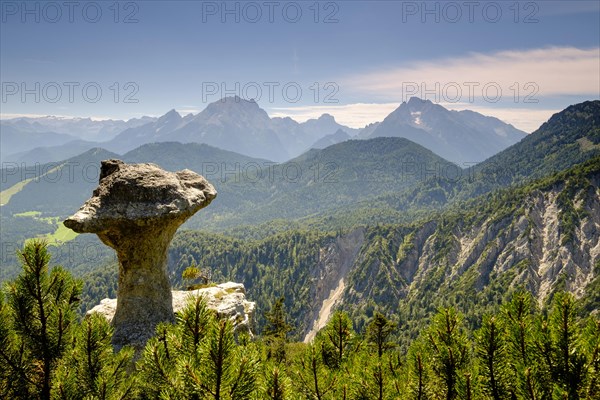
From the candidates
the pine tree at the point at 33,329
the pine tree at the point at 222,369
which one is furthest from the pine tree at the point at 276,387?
the pine tree at the point at 33,329

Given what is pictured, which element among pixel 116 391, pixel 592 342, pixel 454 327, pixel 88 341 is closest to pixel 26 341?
pixel 88 341

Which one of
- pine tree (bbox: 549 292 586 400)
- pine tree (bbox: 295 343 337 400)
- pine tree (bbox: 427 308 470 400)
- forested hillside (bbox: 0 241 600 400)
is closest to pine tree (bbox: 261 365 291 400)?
forested hillside (bbox: 0 241 600 400)

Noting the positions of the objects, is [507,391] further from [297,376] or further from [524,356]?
[297,376]

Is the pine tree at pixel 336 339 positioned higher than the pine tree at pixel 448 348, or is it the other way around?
the pine tree at pixel 448 348

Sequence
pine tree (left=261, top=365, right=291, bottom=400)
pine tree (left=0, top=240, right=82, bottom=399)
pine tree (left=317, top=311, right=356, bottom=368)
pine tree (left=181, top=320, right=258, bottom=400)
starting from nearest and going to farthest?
pine tree (left=181, top=320, right=258, bottom=400), pine tree (left=261, top=365, right=291, bottom=400), pine tree (left=0, top=240, right=82, bottom=399), pine tree (left=317, top=311, right=356, bottom=368)

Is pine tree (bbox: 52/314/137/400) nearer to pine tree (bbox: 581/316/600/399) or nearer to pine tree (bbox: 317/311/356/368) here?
pine tree (bbox: 317/311/356/368)

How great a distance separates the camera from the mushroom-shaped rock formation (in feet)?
54.2

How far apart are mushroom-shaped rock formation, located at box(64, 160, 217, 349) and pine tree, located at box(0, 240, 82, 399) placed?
7.77m

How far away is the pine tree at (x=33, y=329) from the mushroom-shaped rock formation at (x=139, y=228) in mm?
7773

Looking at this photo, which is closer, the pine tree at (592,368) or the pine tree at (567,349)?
the pine tree at (592,368)

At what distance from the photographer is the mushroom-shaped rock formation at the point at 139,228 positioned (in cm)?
1653

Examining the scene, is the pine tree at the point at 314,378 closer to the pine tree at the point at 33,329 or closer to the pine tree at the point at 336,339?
the pine tree at the point at 336,339

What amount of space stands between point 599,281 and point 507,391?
18642cm

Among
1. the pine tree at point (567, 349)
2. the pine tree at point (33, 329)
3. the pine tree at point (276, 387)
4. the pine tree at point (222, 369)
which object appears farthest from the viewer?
the pine tree at point (33, 329)
